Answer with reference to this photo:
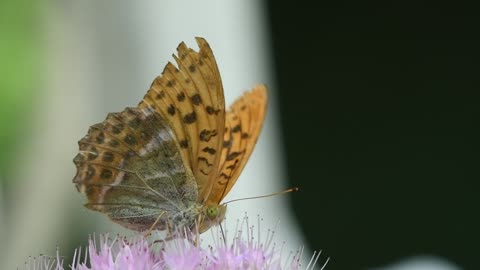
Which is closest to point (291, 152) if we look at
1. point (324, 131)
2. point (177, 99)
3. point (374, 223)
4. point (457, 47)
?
point (324, 131)

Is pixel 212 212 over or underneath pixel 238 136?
underneath

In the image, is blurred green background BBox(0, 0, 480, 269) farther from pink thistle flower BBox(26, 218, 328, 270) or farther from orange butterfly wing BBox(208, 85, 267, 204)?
pink thistle flower BBox(26, 218, 328, 270)

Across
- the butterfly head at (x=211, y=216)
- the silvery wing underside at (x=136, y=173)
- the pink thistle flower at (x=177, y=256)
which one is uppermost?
the silvery wing underside at (x=136, y=173)

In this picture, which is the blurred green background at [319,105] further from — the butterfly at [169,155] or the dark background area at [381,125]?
the butterfly at [169,155]

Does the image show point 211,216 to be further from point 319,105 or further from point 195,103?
point 319,105

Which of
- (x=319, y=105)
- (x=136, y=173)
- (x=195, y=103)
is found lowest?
(x=136, y=173)

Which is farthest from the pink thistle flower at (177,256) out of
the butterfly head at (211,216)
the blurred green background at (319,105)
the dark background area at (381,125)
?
the dark background area at (381,125)

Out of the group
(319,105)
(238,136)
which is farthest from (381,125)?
(238,136)
